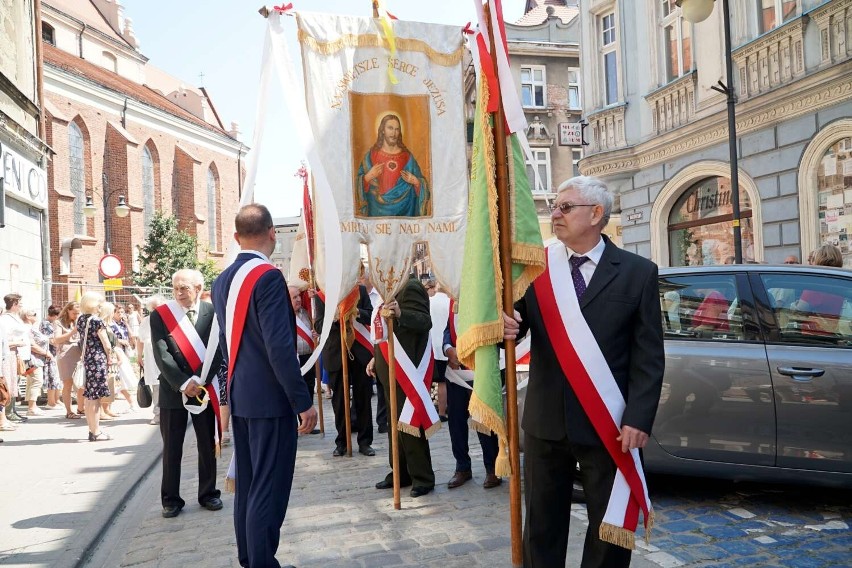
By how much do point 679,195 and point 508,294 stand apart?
518 inches

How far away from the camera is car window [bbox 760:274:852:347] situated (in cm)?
519

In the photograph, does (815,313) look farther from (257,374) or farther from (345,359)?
(345,359)

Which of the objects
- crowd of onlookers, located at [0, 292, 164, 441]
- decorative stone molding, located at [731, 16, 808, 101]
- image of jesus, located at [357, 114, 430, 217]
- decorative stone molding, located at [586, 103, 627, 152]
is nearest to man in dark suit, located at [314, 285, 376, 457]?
image of jesus, located at [357, 114, 430, 217]

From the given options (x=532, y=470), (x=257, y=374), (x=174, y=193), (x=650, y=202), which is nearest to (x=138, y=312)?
(x=650, y=202)

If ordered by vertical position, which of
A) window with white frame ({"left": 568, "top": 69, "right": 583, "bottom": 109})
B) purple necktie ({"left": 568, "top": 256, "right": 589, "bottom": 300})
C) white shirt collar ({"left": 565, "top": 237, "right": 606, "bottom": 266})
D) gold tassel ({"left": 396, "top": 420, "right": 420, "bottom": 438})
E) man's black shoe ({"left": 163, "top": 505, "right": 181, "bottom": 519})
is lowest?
man's black shoe ({"left": 163, "top": 505, "right": 181, "bottom": 519})

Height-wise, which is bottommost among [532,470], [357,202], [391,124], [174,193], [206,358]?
[532,470]

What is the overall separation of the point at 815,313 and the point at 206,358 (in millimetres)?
4467

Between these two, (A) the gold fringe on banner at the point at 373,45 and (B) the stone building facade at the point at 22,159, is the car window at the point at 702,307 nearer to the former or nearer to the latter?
(A) the gold fringe on banner at the point at 373,45

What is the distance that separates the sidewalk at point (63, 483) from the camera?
5.54 m

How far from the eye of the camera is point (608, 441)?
3.23 m

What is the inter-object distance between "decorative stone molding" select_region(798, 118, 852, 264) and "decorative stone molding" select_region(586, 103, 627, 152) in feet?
17.9

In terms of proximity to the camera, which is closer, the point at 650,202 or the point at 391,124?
the point at 391,124

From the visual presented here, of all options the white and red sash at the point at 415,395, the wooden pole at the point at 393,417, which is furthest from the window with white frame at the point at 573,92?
the wooden pole at the point at 393,417

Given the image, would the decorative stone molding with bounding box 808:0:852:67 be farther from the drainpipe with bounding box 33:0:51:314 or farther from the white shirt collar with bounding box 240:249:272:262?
the drainpipe with bounding box 33:0:51:314
